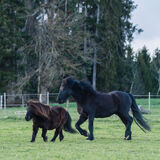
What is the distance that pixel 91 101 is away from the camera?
1184 cm

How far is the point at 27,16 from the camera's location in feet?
127

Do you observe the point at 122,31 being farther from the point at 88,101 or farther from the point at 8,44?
the point at 88,101

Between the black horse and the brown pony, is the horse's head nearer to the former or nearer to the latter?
the black horse

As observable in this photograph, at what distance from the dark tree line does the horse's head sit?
964 inches

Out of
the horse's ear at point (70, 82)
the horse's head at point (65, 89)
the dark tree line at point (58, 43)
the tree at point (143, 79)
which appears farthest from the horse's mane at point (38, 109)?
the tree at point (143, 79)

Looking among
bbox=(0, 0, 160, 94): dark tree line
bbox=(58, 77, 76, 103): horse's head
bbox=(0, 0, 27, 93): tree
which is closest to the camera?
bbox=(58, 77, 76, 103): horse's head

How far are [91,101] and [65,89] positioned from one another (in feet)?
2.76

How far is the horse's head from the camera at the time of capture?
11.4 meters

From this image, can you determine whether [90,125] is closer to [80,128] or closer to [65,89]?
[80,128]

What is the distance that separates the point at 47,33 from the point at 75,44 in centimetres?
283

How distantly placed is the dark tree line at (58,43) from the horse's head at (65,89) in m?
24.5

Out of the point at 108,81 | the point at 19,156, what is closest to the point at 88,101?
the point at 19,156

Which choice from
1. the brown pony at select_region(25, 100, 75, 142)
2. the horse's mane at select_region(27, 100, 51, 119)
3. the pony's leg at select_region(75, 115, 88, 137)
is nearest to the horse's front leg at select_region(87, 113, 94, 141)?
the pony's leg at select_region(75, 115, 88, 137)

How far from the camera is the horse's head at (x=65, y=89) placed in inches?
450
